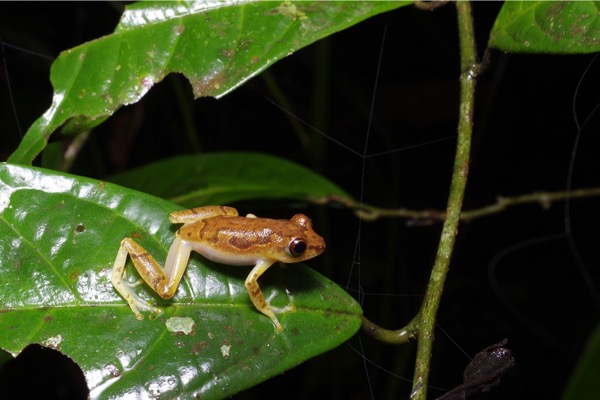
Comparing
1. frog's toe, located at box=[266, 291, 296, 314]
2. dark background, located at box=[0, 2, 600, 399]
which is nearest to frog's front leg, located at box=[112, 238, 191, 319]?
frog's toe, located at box=[266, 291, 296, 314]

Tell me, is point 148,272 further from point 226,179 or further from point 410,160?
point 410,160

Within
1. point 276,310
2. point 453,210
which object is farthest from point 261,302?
point 453,210

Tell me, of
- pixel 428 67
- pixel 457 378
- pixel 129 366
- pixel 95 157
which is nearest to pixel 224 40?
pixel 129 366

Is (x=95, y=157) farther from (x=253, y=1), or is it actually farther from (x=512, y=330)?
(x=512, y=330)

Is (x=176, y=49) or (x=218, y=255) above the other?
(x=176, y=49)

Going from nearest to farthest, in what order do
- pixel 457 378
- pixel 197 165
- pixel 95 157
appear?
→ pixel 197 165 → pixel 95 157 → pixel 457 378

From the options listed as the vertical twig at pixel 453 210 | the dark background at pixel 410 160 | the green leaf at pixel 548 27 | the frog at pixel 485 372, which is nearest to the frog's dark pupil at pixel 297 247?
the vertical twig at pixel 453 210

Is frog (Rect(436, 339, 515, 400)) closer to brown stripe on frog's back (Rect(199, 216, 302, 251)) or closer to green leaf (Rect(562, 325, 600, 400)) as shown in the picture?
green leaf (Rect(562, 325, 600, 400))
